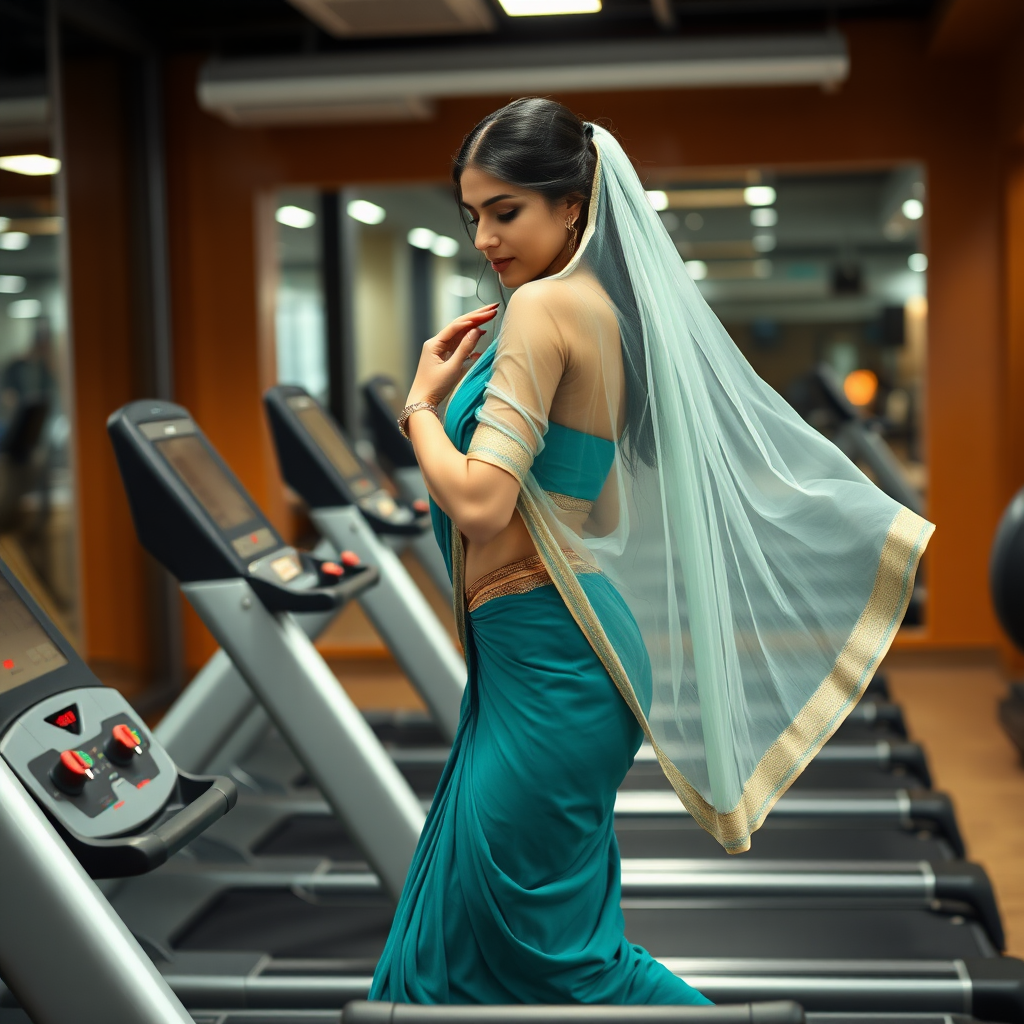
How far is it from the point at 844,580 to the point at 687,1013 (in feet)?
2.00

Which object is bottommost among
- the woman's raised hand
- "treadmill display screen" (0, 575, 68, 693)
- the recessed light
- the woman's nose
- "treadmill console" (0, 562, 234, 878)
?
"treadmill console" (0, 562, 234, 878)

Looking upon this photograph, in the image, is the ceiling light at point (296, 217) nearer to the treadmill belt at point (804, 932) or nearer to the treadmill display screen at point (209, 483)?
the treadmill display screen at point (209, 483)

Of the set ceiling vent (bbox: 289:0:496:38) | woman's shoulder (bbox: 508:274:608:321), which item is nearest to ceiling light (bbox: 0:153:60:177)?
ceiling vent (bbox: 289:0:496:38)

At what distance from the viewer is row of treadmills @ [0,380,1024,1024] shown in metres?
1.36

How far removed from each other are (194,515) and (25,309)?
7.67 ft

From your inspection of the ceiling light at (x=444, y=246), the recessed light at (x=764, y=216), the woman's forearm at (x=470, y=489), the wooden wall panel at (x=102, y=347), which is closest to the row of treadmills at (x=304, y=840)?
the woman's forearm at (x=470, y=489)

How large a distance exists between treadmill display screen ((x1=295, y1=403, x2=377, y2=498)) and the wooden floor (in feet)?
6.52

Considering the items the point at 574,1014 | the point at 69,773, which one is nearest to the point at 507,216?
the point at 69,773

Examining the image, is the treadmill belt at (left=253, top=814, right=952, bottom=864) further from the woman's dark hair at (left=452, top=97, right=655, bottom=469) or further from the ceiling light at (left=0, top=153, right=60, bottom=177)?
the ceiling light at (left=0, top=153, right=60, bottom=177)

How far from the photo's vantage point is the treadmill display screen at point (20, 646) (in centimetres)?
145

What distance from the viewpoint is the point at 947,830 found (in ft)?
10.3

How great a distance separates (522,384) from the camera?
4.67 ft

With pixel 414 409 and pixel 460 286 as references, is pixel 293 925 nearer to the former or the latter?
pixel 414 409

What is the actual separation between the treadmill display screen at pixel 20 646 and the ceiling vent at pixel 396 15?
3226mm
